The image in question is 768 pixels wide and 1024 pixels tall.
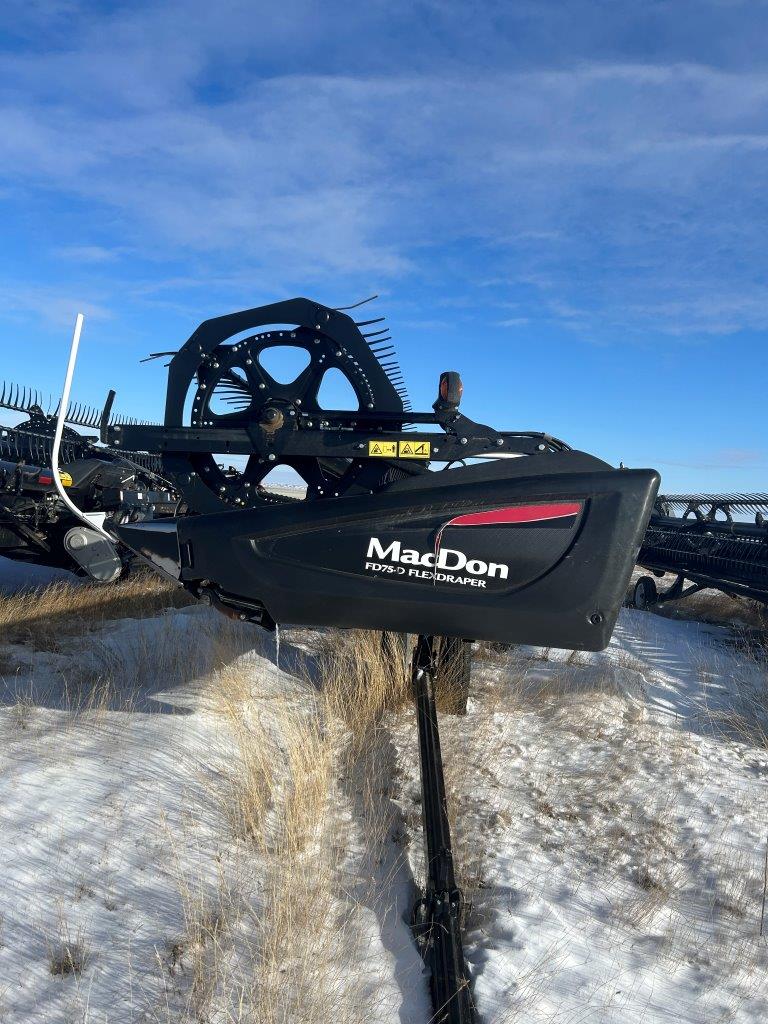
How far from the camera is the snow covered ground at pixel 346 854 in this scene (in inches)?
83.0

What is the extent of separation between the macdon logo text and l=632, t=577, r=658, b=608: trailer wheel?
828cm

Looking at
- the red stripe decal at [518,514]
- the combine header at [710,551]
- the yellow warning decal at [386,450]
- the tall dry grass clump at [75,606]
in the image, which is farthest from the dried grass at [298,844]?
the combine header at [710,551]

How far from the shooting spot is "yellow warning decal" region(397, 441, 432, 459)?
3629 mm

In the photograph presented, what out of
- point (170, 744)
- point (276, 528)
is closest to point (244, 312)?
point (276, 528)

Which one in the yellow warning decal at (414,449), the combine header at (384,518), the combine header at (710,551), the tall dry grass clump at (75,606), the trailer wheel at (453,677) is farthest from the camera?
the combine header at (710,551)

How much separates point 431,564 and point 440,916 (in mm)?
1410

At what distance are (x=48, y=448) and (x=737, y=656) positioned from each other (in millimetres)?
8495

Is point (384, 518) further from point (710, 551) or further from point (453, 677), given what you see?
point (710, 551)

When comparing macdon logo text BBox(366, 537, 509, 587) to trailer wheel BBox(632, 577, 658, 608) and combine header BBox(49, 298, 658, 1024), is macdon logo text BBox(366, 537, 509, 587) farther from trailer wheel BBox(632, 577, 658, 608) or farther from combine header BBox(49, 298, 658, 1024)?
trailer wheel BBox(632, 577, 658, 608)

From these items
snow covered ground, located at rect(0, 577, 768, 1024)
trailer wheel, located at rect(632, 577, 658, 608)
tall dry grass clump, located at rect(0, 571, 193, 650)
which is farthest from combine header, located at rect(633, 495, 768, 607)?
tall dry grass clump, located at rect(0, 571, 193, 650)

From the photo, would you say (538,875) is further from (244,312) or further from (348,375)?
(244,312)

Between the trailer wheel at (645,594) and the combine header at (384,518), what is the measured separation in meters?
7.54

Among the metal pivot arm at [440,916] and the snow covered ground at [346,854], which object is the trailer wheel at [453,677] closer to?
the snow covered ground at [346,854]

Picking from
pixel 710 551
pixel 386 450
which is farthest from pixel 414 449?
pixel 710 551
